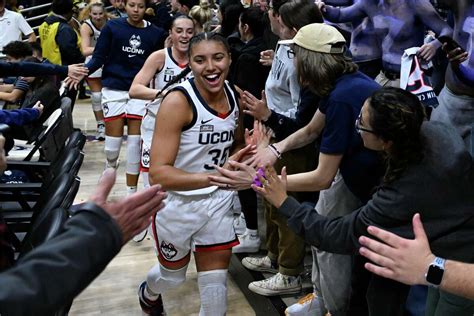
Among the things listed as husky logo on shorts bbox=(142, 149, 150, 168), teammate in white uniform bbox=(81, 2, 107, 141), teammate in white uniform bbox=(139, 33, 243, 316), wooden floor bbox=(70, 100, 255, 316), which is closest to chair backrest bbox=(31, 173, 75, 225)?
teammate in white uniform bbox=(139, 33, 243, 316)

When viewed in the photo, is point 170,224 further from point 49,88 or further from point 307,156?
point 49,88

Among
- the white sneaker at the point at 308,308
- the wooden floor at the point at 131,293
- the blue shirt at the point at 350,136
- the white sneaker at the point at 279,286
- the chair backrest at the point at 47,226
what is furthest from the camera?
the white sneaker at the point at 279,286

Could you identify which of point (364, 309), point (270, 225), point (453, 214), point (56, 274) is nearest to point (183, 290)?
point (270, 225)

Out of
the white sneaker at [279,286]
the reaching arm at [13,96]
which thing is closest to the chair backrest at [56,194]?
the white sneaker at [279,286]

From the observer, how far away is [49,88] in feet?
15.5

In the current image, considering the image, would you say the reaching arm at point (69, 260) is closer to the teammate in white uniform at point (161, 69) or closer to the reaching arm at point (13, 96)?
the teammate in white uniform at point (161, 69)

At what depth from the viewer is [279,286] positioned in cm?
315

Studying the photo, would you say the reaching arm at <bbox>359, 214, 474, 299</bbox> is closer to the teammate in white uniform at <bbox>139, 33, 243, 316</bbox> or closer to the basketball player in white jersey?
the teammate in white uniform at <bbox>139, 33, 243, 316</bbox>

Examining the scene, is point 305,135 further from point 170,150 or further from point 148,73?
point 148,73

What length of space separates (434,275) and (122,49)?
3453 millimetres

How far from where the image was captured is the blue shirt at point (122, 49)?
4348 millimetres

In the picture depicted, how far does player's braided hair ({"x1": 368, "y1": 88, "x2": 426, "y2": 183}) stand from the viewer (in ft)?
6.03

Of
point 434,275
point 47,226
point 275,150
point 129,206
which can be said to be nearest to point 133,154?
point 275,150

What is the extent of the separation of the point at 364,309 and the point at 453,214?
3.24ft
